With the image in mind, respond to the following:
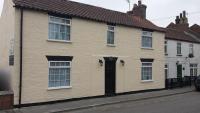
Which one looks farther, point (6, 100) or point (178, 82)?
point (178, 82)

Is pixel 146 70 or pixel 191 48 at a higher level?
pixel 191 48

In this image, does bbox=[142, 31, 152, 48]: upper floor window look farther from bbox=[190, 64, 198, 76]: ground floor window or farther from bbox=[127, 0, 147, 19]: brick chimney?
bbox=[190, 64, 198, 76]: ground floor window

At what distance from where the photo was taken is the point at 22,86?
15430 millimetres

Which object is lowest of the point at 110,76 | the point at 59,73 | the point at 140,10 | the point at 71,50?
the point at 110,76

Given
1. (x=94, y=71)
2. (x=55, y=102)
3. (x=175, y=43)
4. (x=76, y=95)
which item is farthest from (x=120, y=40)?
(x=175, y=43)

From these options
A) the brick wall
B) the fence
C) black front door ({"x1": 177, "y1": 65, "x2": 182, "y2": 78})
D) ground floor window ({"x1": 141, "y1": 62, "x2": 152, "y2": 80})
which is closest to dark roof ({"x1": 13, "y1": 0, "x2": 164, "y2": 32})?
ground floor window ({"x1": 141, "y1": 62, "x2": 152, "y2": 80})

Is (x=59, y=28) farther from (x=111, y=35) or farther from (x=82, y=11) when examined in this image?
(x=111, y=35)

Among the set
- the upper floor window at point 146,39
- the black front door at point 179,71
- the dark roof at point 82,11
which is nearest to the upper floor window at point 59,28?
the dark roof at point 82,11

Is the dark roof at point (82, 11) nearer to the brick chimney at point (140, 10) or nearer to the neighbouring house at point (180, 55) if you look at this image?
the brick chimney at point (140, 10)

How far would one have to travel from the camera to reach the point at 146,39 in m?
23.8

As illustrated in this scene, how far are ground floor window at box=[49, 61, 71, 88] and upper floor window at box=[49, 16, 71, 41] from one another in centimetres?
152

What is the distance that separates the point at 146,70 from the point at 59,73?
8.87 meters

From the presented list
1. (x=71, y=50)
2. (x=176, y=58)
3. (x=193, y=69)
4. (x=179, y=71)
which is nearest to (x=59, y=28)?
(x=71, y=50)

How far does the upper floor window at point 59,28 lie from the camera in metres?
Answer: 17.1
